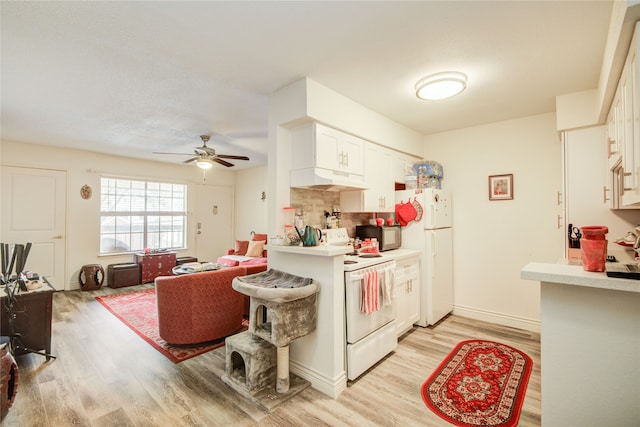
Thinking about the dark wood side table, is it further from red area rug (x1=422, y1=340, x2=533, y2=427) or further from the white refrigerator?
the white refrigerator

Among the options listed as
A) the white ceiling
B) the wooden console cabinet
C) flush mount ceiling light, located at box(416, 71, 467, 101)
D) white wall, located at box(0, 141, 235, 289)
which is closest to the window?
white wall, located at box(0, 141, 235, 289)

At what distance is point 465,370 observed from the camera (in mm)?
2582

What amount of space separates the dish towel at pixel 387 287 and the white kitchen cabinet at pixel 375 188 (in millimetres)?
884

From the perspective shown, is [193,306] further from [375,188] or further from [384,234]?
[375,188]

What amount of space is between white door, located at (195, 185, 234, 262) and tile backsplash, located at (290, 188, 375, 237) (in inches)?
194

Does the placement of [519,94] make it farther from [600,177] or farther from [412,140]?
[412,140]

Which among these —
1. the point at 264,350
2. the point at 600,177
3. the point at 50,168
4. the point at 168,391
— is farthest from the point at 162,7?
the point at 50,168

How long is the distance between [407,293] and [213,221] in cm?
576

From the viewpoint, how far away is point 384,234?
11.2 ft

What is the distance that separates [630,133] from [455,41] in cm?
119

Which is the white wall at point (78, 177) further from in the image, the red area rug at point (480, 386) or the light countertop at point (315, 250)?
the red area rug at point (480, 386)

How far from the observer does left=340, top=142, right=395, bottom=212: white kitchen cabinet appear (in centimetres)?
339

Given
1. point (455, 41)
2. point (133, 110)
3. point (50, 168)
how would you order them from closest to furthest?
1. point (455, 41)
2. point (133, 110)
3. point (50, 168)

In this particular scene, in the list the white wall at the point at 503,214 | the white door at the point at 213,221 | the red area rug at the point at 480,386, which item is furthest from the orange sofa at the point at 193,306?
the white door at the point at 213,221
